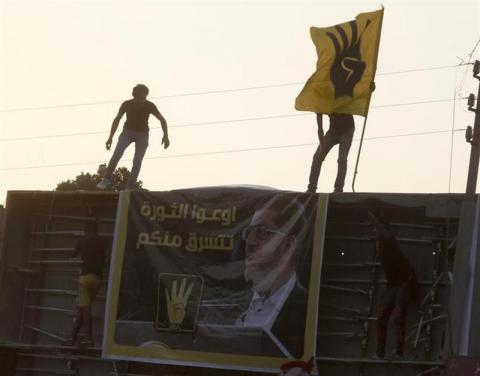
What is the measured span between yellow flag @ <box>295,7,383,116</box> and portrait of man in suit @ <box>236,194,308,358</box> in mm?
2097

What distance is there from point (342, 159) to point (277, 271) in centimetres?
204

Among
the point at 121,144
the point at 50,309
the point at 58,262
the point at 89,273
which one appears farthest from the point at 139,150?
the point at 50,309

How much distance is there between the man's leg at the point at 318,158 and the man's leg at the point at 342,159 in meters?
0.17

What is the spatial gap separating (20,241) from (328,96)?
6.21 metres

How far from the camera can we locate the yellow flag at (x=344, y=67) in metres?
19.5

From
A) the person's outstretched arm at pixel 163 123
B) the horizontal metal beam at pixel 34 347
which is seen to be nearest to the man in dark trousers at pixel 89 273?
the horizontal metal beam at pixel 34 347

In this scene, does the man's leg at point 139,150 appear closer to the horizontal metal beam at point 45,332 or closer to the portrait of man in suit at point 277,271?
the portrait of man in suit at point 277,271

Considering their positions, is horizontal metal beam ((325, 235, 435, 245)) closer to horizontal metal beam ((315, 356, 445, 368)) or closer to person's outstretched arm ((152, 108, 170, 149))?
horizontal metal beam ((315, 356, 445, 368))

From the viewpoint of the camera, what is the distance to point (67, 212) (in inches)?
846

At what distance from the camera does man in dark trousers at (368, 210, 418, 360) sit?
1725cm

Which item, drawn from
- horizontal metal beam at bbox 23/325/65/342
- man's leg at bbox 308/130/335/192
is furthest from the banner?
horizontal metal beam at bbox 23/325/65/342

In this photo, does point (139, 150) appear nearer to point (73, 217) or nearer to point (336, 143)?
point (73, 217)

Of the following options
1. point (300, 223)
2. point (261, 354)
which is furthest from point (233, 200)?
point (261, 354)

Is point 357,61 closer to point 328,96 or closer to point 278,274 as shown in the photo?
point 328,96
